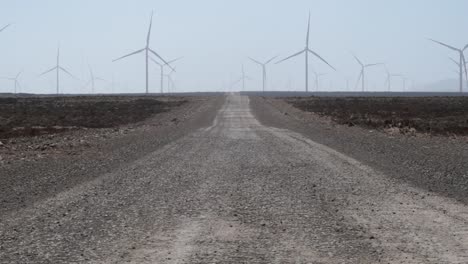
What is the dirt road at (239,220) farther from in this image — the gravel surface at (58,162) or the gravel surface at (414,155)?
the gravel surface at (414,155)

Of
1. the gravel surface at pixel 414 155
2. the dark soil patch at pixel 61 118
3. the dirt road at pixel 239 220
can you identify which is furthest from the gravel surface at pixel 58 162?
the dark soil patch at pixel 61 118

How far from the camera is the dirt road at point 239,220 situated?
7.06 m

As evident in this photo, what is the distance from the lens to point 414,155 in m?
19.4

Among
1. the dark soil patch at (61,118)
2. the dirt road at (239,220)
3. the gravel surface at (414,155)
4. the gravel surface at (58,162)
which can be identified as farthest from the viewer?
the dark soil patch at (61,118)

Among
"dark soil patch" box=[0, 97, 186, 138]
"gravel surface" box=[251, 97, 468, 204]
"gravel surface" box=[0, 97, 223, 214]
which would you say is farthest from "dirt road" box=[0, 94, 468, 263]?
"dark soil patch" box=[0, 97, 186, 138]

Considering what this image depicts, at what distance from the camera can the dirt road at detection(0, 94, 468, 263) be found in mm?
7062

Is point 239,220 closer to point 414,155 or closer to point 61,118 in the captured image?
point 414,155

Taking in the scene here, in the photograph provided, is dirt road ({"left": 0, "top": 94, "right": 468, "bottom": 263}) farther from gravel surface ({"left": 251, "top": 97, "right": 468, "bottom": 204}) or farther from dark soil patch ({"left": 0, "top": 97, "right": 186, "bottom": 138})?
dark soil patch ({"left": 0, "top": 97, "right": 186, "bottom": 138})

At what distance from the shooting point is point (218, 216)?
9.29 meters

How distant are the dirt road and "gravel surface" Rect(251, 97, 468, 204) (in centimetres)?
87

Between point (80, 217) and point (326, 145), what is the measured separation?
14757 mm

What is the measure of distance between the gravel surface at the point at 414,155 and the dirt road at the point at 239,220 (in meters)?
0.87

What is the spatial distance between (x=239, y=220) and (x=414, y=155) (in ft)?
39.5

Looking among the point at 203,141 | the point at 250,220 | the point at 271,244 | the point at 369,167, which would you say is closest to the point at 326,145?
the point at 203,141
